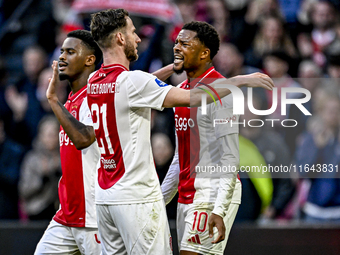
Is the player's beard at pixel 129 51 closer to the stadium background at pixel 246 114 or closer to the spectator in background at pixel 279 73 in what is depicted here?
the stadium background at pixel 246 114

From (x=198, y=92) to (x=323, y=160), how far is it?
3015 mm

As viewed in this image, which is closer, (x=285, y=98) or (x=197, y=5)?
(x=285, y=98)

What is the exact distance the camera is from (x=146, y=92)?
2.74 m

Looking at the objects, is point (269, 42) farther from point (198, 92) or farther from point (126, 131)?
point (126, 131)

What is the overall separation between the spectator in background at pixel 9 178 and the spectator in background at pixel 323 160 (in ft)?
11.3

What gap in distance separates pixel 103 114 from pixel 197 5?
13.8 feet

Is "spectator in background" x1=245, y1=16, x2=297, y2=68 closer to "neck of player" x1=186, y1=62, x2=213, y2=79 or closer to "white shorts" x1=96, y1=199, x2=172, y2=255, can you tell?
"neck of player" x1=186, y1=62, x2=213, y2=79

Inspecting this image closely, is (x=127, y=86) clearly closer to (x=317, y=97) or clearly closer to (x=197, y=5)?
(x=317, y=97)

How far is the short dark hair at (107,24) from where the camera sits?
9.50 feet

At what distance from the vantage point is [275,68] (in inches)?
235

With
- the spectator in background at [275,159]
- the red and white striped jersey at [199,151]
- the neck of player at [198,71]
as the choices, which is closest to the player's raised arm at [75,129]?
the red and white striped jersey at [199,151]

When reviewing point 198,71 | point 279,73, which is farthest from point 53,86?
point 279,73

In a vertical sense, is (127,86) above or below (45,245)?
above

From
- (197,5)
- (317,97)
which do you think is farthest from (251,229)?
(197,5)
